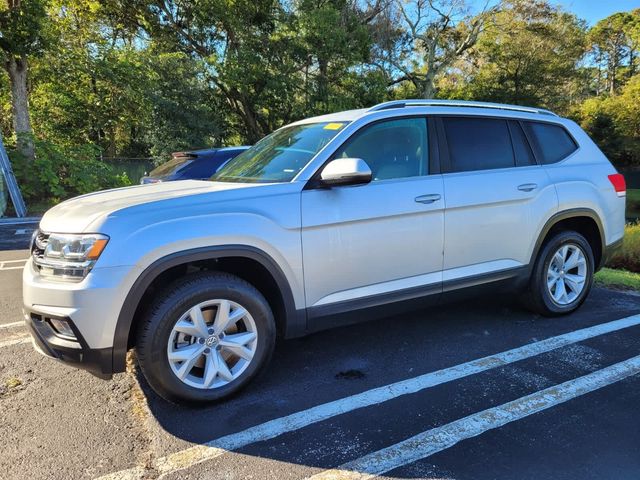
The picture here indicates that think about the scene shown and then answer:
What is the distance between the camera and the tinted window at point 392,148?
144 inches

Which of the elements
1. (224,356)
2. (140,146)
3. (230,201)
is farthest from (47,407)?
(140,146)

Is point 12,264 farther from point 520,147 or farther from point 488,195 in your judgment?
point 520,147

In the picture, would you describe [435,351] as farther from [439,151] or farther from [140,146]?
[140,146]

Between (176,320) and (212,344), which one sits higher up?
(176,320)

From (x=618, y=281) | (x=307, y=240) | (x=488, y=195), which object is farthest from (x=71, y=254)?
(x=618, y=281)

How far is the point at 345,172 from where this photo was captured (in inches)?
125

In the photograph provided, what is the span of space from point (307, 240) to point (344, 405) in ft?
3.54

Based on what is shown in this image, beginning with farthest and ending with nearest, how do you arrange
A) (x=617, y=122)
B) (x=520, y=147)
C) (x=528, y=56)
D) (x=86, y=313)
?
(x=617, y=122)
(x=528, y=56)
(x=520, y=147)
(x=86, y=313)

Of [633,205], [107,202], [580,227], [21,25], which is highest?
[21,25]

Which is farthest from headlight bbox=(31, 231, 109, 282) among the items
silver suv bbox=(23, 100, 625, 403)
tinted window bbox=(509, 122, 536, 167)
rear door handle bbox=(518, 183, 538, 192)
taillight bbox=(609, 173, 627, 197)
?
taillight bbox=(609, 173, 627, 197)

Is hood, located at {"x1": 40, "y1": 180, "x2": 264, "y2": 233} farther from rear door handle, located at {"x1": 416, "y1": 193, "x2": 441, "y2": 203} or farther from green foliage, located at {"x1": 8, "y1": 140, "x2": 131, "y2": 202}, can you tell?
green foliage, located at {"x1": 8, "y1": 140, "x2": 131, "y2": 202}

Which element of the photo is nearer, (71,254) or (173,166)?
(71,254)

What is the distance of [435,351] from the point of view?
12.9ft

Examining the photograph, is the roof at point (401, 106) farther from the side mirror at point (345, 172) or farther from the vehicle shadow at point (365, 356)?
the vehicle shadow at point (365, 356)
